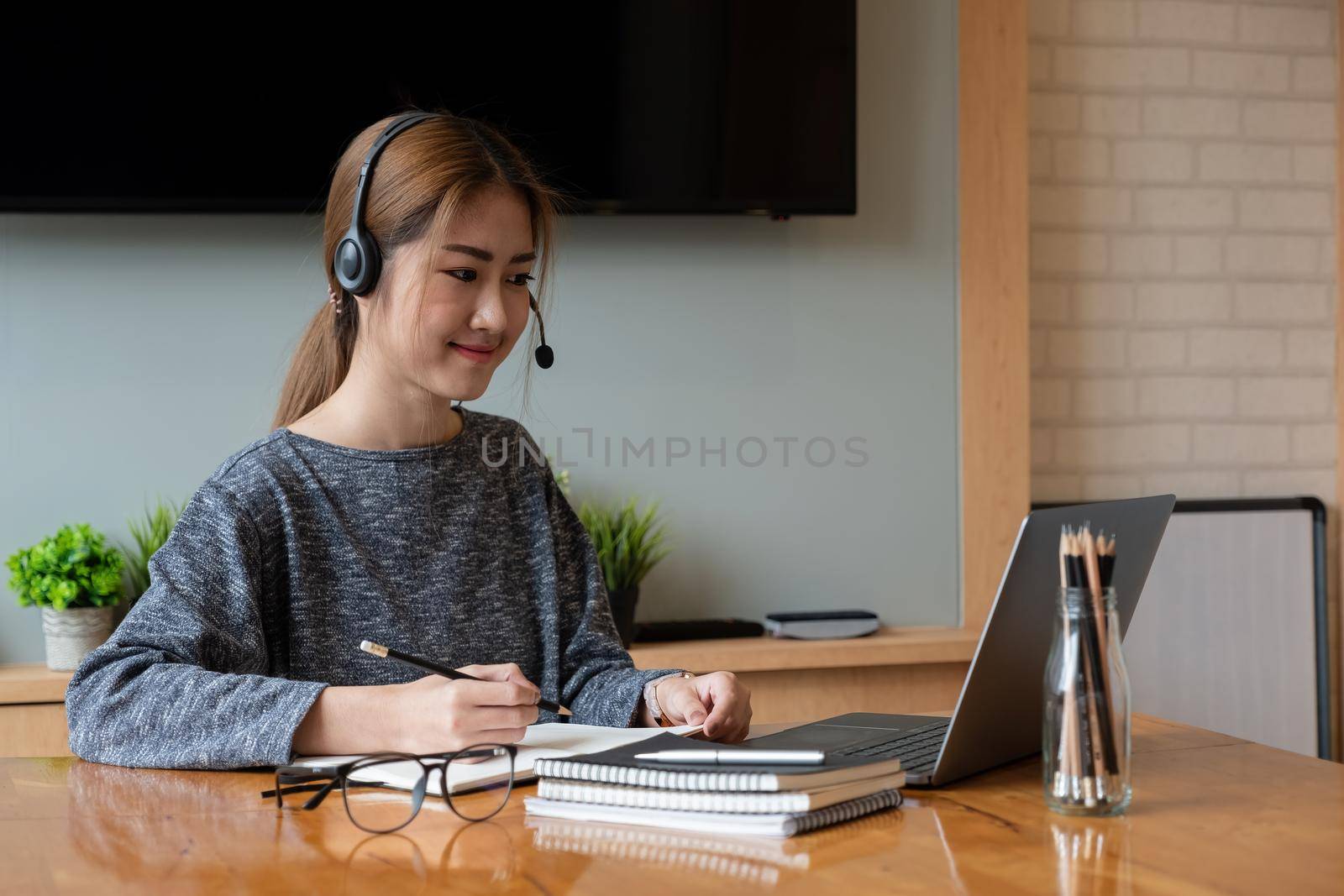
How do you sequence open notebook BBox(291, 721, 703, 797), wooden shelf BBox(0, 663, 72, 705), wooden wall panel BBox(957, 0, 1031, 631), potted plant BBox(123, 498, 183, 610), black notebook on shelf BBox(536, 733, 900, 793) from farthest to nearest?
wooden wall panel BBox(957, 0, 1031, 631), potted plant BBox(123, 498, 183, 610), wooden shelf BBox(0, 663, 72, 705), open notebook BBox(291, 721, 703, 797), black notebook on shelf BBox(536, 733, 900, 793)

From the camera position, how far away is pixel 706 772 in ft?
2.90

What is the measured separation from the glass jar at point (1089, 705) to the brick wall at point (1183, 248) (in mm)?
2040

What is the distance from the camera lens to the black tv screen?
93.4 inches

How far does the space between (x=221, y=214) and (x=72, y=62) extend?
1.20ft

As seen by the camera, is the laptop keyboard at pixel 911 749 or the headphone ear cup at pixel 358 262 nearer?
the laptop keyboard at pixel 911 749

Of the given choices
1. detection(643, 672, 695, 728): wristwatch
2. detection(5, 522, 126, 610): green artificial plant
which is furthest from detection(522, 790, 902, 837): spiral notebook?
detection(5, 522, 126, 610): green artificial plant

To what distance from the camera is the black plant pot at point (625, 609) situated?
7.90 ft

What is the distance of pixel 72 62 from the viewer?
237cm

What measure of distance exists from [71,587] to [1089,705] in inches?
74.8

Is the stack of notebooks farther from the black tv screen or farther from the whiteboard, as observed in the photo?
the whiteboard

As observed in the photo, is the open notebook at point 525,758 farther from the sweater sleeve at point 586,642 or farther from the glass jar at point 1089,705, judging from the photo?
the glass jar at point 1089,705

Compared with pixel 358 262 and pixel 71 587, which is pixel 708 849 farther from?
pixel 71 587

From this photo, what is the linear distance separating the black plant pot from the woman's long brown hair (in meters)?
0.95

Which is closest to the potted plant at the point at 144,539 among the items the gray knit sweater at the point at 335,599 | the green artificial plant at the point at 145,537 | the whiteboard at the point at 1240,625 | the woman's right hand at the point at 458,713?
the green artificial plant at the point at 145,537
